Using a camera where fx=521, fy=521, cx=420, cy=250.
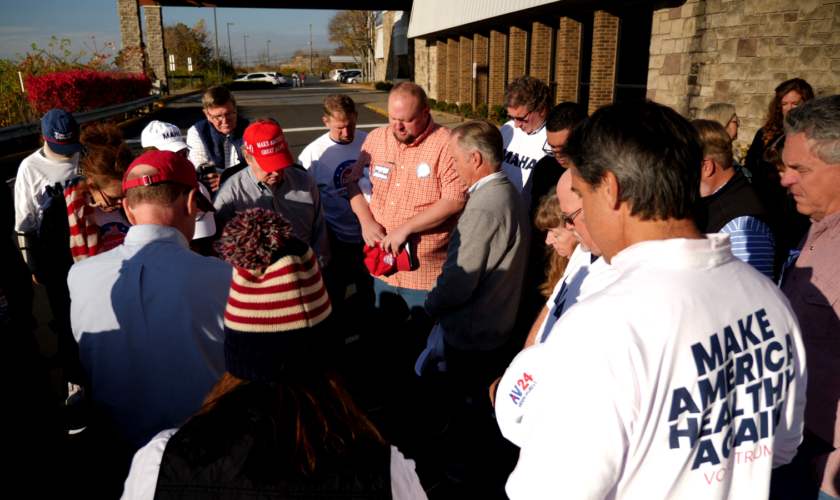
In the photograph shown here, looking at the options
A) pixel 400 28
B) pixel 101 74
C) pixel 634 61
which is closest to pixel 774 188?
pixel 634 61

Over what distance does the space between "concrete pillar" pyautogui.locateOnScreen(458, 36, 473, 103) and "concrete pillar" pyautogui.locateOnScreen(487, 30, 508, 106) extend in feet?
8.82

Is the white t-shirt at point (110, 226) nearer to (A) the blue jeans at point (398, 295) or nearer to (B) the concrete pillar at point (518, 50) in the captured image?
(A) the blue jeans at point (398, 295)

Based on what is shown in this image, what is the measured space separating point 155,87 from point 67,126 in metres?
36.1

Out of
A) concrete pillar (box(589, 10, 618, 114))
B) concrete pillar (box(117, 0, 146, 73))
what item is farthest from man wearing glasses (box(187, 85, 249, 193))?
concrete pillar (box(117, 0, 146, 73))

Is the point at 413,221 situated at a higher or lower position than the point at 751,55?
lower

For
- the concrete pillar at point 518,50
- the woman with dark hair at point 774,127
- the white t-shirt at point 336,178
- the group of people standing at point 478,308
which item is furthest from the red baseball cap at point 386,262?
the concrete pillar at point 518,50

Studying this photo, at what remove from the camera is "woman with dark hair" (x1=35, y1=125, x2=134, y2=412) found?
292 cm

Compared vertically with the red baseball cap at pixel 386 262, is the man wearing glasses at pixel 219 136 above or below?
above

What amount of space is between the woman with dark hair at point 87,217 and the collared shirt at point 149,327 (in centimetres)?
112

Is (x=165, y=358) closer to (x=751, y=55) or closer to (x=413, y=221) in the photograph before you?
(x=413, y=221)

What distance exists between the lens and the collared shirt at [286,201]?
350 centimetres

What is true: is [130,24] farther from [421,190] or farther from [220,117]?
[421,190]

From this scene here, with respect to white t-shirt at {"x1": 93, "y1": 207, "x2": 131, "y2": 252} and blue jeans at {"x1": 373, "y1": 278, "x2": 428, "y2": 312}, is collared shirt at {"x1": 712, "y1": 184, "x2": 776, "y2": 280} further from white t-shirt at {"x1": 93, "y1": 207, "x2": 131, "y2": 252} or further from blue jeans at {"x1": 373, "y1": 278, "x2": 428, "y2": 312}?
white t-shirt at {"x1": 93, "y1": 207, "x2": 131, "y2": 252}

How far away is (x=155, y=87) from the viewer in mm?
34969
